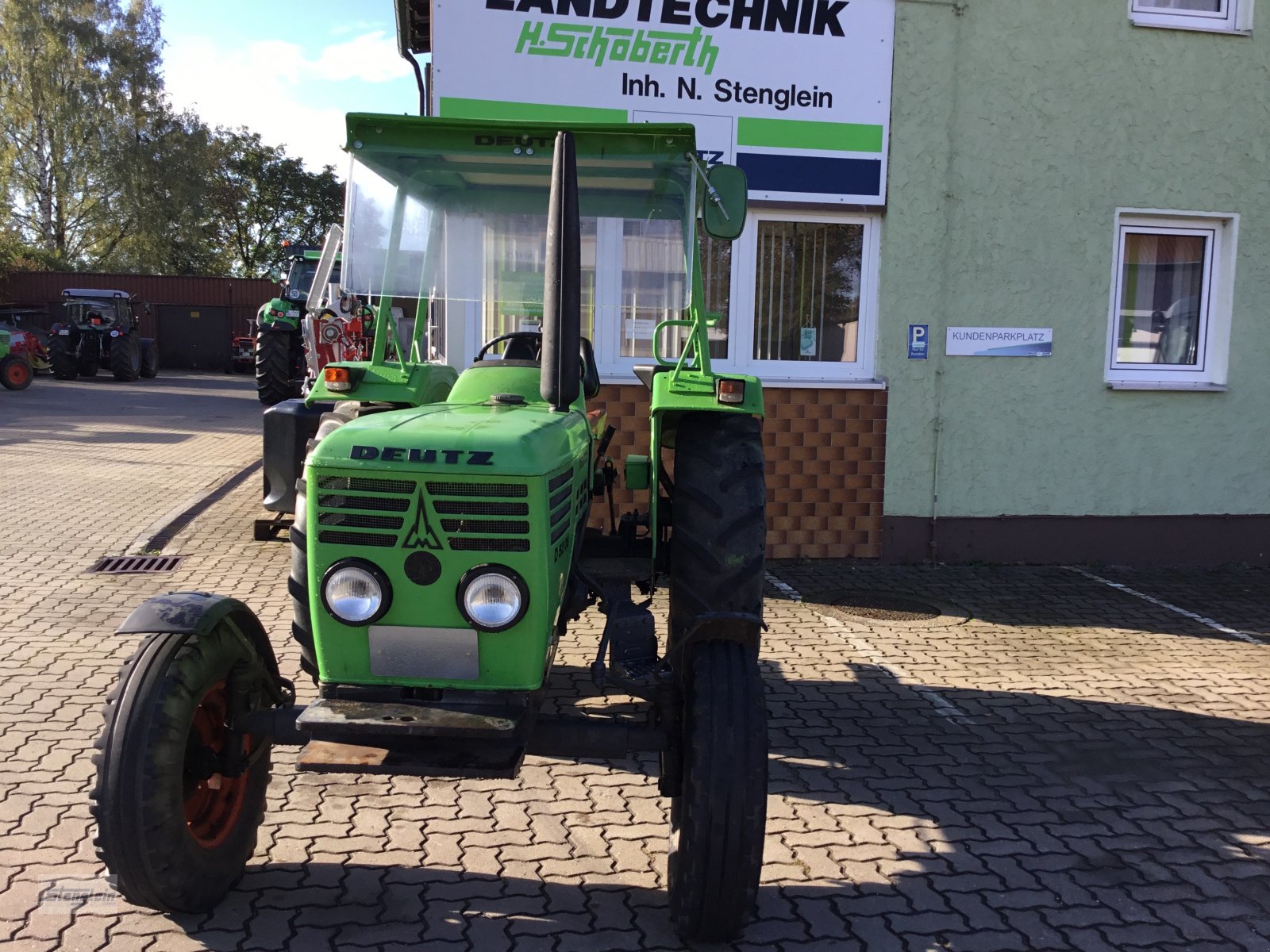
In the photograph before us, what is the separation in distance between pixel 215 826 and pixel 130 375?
82.0ft

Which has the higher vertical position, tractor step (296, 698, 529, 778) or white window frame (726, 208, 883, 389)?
white window frame (726, 208, 883, 389)

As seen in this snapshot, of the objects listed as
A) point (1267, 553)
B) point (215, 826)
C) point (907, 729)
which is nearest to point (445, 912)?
point (215, 826)

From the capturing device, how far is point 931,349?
7707 mm

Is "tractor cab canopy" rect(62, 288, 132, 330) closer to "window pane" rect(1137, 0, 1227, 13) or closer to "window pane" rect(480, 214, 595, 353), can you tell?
"window pane" rect(1137, 0, 1227, 13)

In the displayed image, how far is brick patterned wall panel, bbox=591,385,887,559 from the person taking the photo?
7562 mm

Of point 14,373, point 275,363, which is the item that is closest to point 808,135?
point 275,363

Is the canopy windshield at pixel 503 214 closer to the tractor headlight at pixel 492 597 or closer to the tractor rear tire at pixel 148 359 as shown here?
the tractor headlight at pixel 492 597

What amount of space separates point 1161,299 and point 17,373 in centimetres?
2113

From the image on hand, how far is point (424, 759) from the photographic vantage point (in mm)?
2781

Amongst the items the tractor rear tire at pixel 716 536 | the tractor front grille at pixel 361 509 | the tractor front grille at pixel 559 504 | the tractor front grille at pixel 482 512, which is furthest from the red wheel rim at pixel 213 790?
the tractor rear tire at pixel 716 536

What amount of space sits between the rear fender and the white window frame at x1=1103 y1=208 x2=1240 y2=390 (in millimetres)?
6653

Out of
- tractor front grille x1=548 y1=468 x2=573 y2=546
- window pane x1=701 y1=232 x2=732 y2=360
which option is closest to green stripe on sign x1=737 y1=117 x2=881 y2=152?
window pane x1=701 y1=232 x2=732 y2=360

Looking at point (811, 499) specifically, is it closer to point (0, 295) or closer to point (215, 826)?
point (215, 826)

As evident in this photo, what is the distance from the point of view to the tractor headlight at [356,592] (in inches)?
113
